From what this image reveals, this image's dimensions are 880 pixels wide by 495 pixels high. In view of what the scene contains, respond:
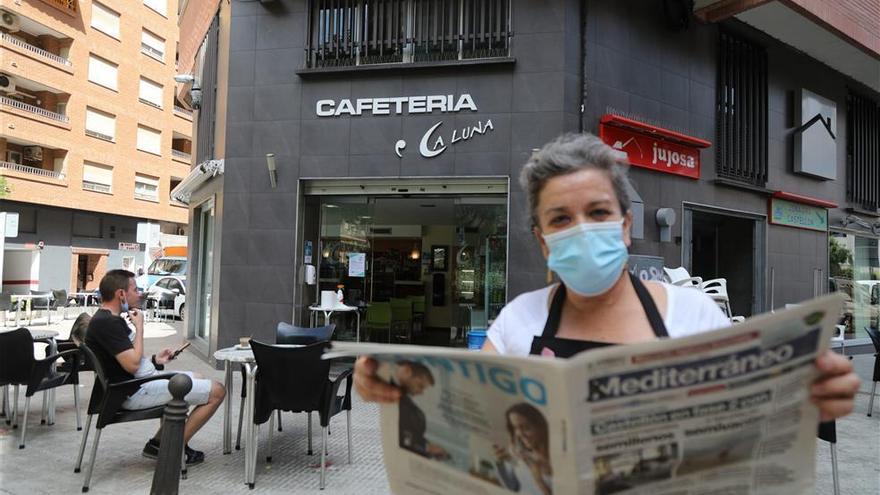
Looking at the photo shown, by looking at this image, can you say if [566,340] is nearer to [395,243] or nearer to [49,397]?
[49,397]

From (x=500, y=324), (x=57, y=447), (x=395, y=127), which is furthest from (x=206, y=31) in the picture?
(x=500, y=324)

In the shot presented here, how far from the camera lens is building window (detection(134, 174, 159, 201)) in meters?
28.6

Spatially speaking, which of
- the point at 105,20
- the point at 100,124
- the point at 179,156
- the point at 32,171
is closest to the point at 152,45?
the point at 105,20

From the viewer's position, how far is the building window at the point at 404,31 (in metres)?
7.73

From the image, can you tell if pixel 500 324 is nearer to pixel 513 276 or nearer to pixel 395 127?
pixel 513 276

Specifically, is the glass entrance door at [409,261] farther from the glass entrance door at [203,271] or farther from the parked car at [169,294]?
the parked car at [169,294]

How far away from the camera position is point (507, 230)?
24.9ft

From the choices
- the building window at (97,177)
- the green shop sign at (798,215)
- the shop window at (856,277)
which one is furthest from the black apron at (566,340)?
the building window at (97,177)

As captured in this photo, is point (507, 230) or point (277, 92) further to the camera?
point (277, 92)

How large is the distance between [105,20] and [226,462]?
2923cm

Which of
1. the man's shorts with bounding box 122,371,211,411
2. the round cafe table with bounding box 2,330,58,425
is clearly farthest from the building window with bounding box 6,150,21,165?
the man's shorts with bounding box 122,371,211,411

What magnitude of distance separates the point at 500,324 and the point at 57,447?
16.3 feet

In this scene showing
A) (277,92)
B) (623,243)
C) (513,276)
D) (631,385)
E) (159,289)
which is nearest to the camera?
(631,385)

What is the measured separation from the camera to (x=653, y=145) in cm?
825
